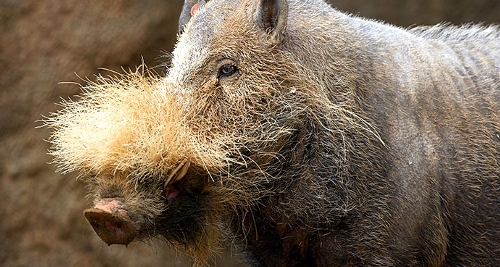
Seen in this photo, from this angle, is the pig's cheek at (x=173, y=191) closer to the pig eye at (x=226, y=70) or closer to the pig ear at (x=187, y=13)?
the pig eye at (x=226, y=70)

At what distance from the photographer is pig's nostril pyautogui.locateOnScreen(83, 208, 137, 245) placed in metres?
2.76

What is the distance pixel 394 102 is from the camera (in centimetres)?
343

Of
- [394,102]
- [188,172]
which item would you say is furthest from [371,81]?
[188,172]

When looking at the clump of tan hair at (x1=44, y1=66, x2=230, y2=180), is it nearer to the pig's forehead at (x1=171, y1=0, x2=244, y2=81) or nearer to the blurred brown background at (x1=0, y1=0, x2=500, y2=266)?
the pig's forehead at (x1=171, y1=0, x2=244, y2=81)

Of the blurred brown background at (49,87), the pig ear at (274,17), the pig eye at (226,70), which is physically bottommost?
the blurred brown background at (49,87)

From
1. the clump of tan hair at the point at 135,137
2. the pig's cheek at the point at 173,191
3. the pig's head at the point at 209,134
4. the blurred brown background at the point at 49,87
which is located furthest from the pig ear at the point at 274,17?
the blurred brown background at the point at 49,87

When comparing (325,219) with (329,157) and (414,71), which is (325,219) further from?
(414,71)

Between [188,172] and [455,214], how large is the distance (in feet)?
4.37

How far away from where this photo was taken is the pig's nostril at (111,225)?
276 cm

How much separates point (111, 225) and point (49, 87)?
2486 mm

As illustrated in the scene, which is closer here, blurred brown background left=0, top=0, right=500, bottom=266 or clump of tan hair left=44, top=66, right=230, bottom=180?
clump of tan hair left=44, top=66, right=230, bottom=180

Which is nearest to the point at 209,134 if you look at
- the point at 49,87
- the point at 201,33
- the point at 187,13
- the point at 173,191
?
the point at 173,191

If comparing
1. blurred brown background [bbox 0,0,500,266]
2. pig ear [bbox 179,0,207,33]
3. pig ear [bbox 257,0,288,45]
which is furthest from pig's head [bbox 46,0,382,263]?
blurred brown background [bbox 0,0,500,266]

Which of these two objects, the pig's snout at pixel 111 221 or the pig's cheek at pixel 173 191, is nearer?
the pig's snout at pixel 111 221
